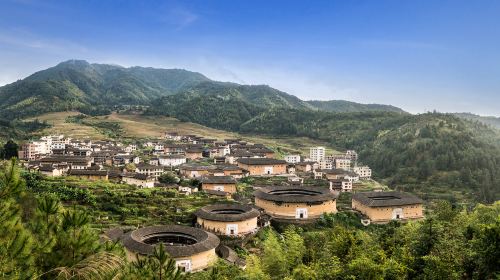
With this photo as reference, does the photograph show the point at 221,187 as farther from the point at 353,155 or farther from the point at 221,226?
the point at 353,155

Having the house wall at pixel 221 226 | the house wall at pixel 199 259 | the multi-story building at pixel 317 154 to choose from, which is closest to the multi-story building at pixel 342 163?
the multi-story building at pixel 317 154

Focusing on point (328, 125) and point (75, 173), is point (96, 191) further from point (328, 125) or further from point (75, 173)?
point (328, 125)

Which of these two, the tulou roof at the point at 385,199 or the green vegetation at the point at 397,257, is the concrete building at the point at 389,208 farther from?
the green vegetation at the point at 397,257

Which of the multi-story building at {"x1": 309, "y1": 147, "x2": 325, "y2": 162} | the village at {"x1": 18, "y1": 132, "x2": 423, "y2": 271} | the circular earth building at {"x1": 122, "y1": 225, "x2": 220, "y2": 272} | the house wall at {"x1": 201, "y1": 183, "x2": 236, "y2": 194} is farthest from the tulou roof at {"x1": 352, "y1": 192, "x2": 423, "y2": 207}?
the multi-story building at {"x1": 309, "y1": 147, "x2": 325, "y2": 162}

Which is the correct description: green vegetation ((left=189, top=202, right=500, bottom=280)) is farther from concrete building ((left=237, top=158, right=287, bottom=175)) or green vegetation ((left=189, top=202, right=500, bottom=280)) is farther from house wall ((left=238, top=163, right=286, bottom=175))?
concrete building ((left=237, top=158, right=287, bottom=175))

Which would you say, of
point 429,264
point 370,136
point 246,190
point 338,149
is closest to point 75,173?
point 246,190

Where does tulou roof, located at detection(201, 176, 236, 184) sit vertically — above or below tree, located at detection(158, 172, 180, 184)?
above

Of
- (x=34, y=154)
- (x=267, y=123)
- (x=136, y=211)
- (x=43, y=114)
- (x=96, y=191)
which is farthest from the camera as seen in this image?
(x=267, y=123)
